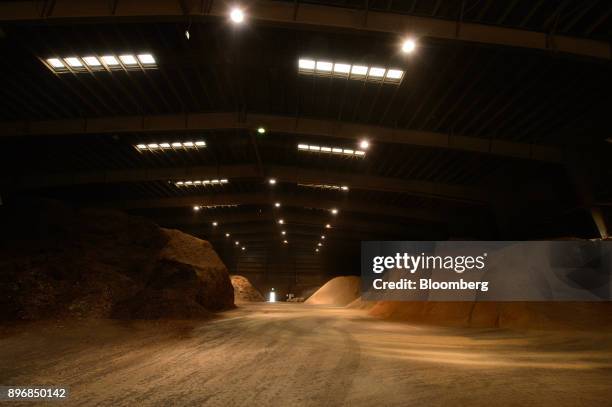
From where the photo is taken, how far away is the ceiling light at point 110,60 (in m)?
12.6

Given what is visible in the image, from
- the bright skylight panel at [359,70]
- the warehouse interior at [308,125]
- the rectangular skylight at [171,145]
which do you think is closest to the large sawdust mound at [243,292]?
the warehouse interior at [308,125]

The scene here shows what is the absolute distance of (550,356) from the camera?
24.6 ft

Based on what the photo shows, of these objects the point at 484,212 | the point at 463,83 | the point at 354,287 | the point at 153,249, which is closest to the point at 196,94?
the point at 153,249

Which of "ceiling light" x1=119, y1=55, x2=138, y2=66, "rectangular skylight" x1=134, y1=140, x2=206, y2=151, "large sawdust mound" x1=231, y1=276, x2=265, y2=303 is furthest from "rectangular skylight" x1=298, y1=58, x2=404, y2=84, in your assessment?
"large sawdust mound" x1=231, y1=276, x2=265, y2=303

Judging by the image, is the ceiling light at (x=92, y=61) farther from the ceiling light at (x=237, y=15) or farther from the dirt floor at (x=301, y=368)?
the dirt floor at (x=301, y=368)

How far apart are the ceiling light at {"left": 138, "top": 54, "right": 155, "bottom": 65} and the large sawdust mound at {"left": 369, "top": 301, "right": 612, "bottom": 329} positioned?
15.3m

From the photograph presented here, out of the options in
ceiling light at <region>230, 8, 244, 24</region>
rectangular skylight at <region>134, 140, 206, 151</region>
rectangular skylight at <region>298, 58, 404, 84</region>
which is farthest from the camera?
rectangular skylight at <region>134, 140, 206, 151</region>

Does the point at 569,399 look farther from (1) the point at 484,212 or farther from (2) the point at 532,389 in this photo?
(1) the point at 484,212

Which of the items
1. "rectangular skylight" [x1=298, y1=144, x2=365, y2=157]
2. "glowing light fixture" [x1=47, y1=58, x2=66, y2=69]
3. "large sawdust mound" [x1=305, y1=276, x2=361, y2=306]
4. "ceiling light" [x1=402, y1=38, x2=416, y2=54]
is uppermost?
"glowing light fixture" [x1=47, y1=58, x2=66, y2=69]

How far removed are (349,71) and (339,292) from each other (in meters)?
31.3

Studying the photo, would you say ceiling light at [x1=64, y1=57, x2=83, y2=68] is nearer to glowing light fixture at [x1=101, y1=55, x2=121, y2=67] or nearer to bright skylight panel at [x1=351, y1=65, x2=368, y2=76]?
glowing light fixture at [x1=101, y1=55, x2=121, y2=67]

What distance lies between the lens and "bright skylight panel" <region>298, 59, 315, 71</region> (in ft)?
40.6

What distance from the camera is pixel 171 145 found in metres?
19.6

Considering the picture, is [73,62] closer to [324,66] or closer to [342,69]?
[324,66]
